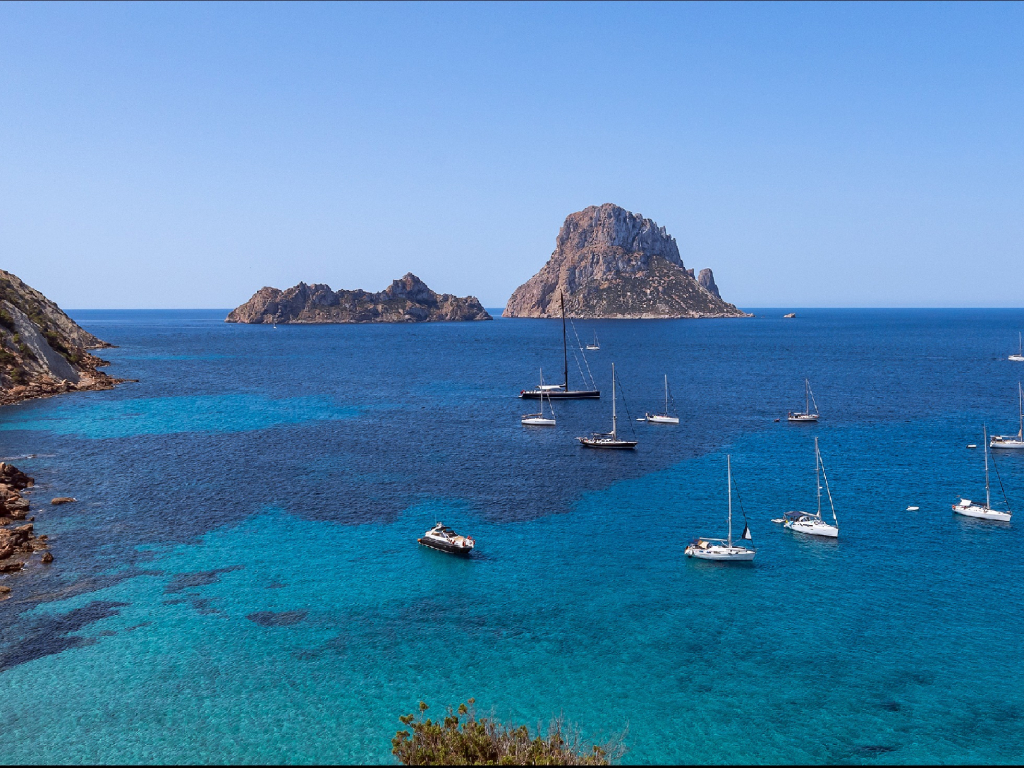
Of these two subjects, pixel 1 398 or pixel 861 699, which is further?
pixel 1 398

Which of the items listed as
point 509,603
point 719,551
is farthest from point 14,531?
point 719,551

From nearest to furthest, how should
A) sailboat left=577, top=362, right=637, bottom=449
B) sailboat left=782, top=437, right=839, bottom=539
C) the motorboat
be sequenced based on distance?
the motorboat → sailboat left=782, top=437, right=839, bottom=539 → sailboat left=577, top=362, right=637, bottom=449

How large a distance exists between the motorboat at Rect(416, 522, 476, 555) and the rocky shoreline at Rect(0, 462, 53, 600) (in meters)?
28.9

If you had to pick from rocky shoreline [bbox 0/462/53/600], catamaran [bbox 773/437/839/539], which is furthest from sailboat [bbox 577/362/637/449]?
rocky shoreline [bbox 0/462/53/600]

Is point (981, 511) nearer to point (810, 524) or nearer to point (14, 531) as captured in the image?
point (810, 524)

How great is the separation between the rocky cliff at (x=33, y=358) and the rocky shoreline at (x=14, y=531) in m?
64.5

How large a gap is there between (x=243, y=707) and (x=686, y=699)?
23.4 meters

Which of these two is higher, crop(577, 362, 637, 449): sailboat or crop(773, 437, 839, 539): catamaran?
crop(577, 362, 637, 449): sailboat

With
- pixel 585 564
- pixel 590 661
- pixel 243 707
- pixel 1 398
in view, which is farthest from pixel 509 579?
pixel 1 398

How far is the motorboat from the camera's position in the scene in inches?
2253

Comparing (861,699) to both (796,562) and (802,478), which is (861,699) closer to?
(796,562)

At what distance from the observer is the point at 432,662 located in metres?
41.2

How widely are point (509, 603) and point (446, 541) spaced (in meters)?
10.4

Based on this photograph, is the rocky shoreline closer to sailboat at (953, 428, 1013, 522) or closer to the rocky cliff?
the rocky cliff
